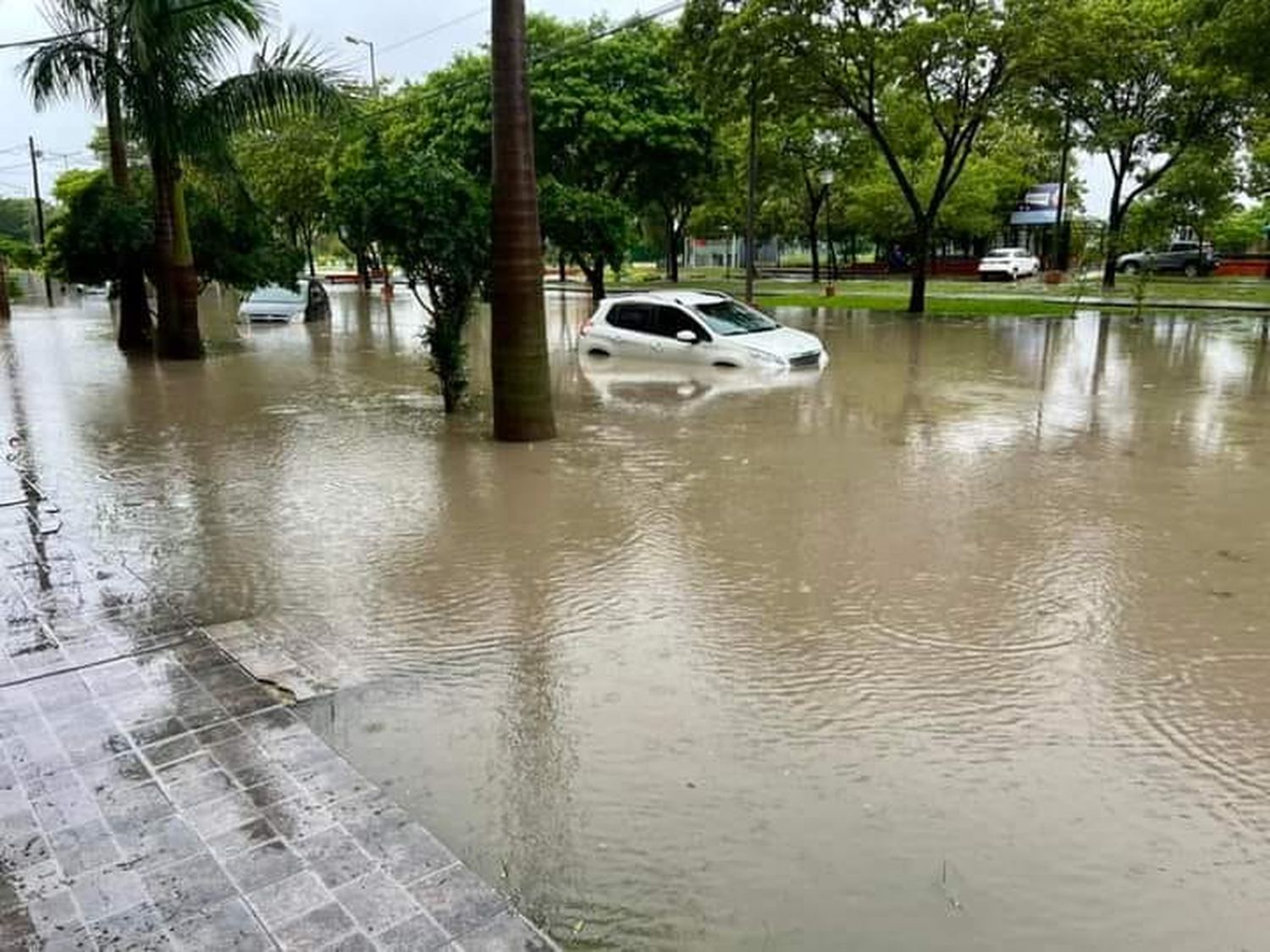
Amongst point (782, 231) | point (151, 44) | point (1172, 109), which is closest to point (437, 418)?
point (151, 44)

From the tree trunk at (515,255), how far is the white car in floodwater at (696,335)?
485 cm

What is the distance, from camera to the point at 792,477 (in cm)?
814

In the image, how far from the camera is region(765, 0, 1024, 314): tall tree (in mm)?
20562

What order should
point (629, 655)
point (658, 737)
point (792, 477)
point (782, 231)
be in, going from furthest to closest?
point (782, 231) < point (792, 477) < point (629, 655) < point (658, 737)

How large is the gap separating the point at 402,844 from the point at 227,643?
6.95 feet

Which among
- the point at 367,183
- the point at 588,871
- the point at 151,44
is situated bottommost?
the point at 588,871

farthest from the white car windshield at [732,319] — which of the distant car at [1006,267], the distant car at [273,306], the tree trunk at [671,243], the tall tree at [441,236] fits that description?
the distant car at [1006,267]

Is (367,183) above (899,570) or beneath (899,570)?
above

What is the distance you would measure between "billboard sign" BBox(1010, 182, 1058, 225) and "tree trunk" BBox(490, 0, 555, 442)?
49.6 metres

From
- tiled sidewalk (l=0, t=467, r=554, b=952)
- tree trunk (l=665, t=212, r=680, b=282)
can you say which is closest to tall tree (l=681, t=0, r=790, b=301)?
tree trunk (l=665, t=212, r=680, b=282)

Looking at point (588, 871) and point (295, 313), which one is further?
point (295, 313)

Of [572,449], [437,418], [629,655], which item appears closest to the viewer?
[629,655]

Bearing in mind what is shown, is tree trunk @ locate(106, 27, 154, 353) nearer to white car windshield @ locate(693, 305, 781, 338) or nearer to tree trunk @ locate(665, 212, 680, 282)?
white car windshield @ locate(693, 305, 781, 338)

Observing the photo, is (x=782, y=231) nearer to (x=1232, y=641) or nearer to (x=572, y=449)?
(x=572, y=449)
